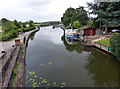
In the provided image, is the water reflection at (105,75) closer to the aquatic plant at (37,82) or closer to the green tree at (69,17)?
the aquatic plant at (37,82)

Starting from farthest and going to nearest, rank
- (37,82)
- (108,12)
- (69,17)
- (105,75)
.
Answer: (69,17)
(108,12)
(105,75)
(37,82)

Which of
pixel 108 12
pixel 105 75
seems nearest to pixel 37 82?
pixel 105 75

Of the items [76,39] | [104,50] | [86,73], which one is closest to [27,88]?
[86,73]

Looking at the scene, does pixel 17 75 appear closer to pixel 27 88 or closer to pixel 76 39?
pixel 27 88

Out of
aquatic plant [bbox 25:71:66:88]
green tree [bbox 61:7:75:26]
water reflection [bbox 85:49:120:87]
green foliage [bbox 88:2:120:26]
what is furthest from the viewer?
green tree [bbox 61:7:75:26]

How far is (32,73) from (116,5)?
51.5ft

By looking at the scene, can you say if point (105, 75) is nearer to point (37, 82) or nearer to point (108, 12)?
point (37, 82)

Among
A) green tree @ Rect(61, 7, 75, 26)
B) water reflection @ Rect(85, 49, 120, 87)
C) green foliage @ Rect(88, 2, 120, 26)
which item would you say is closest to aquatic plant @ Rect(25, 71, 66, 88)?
water reflection @ Rect(85, 49, 120, 87)

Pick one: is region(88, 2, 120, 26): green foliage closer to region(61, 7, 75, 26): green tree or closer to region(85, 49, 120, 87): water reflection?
region(85, 49, 120, 87): water reflection

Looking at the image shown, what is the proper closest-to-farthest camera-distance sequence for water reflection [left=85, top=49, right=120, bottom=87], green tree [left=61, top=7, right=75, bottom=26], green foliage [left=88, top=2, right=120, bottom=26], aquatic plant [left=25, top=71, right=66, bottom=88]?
aquatic plant [left=25, top=71, right=66, bottom=88]
water reflection [left=85, top=49, right=120, bottom=87]
green foliage [left=88, top=2, right=120, bottom=26]
green tree [left=61, top=7, right=75, bottom=26]

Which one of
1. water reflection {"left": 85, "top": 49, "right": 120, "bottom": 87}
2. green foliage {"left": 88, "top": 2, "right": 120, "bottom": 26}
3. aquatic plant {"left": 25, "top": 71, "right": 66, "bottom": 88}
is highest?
green foliage {"left": 88, "top": 2, "right": 120, "bottom": 26}

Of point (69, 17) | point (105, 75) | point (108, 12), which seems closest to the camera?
point (105, 75)

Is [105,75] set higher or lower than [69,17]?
lower

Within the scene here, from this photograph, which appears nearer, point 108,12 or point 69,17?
point 108,12
